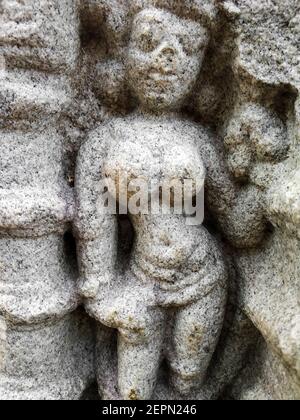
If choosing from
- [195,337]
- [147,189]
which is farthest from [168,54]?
[195,337]

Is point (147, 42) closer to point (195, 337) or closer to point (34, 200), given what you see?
point (34, 200)

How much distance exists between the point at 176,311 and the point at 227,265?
0.16 meters

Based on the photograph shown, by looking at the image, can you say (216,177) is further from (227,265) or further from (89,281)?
(89,281)

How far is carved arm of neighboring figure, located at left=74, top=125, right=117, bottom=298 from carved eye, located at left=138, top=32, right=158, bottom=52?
0.19 meters

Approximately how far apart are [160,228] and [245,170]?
0.22 meters

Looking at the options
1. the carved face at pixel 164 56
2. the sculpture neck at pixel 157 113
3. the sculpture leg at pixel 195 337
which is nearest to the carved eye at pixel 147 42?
the carved face at pixel 164 56

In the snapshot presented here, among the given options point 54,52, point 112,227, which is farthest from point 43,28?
point 112,227

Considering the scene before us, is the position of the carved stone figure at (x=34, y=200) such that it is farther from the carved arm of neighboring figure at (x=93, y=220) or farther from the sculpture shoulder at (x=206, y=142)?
the sculpture shoulder at (x=206, y=142)

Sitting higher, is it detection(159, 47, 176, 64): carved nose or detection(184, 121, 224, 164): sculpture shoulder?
detection(159, 47, 176, 64): carved nose

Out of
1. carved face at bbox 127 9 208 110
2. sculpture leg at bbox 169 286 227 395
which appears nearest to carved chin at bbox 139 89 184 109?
carved face at bbox 127 9 208 110

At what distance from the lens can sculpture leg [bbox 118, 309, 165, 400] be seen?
1.17 meters

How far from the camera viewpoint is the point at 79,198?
113cm

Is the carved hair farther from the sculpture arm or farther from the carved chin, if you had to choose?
the sculpture arm

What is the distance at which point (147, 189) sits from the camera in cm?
108
